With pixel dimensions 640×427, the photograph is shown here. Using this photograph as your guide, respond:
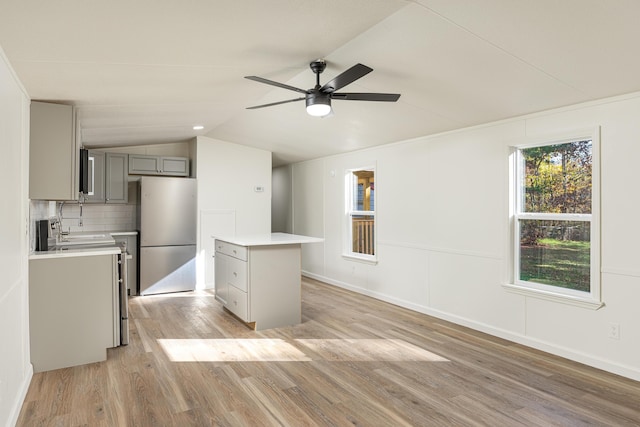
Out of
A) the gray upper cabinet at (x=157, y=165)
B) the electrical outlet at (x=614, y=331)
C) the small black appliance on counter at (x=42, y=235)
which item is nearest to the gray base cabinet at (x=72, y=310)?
the small black appliance on counter at (x=42, y=235)

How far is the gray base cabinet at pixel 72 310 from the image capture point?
3.01 meters

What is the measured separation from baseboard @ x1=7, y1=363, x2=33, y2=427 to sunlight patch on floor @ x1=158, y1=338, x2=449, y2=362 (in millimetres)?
968

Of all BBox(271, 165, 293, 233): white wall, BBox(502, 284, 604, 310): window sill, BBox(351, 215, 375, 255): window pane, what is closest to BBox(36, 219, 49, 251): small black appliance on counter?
BBox(351, 215, 375, 255): window pane

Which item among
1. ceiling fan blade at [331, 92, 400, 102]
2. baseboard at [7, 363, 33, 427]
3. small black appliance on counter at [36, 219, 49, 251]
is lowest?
baseboard at [7, 363, 33, 427]

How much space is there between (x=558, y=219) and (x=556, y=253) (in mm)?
309

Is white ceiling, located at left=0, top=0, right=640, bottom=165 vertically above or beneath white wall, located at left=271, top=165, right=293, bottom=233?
above

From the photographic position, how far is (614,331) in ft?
9.82

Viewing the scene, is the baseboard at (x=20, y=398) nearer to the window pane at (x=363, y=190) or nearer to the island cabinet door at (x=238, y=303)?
the island cabinet door at (x=238, y=303)

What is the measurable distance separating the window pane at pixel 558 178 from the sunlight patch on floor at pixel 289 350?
1.71 metres

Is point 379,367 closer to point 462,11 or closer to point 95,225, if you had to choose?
point 462,11

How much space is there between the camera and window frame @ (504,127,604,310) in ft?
10.1

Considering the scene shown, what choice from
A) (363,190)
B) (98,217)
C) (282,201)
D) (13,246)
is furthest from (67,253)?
(282,201)

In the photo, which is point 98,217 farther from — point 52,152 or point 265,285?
point 265,285

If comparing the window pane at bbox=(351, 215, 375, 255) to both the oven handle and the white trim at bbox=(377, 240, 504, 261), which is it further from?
the oven handle
